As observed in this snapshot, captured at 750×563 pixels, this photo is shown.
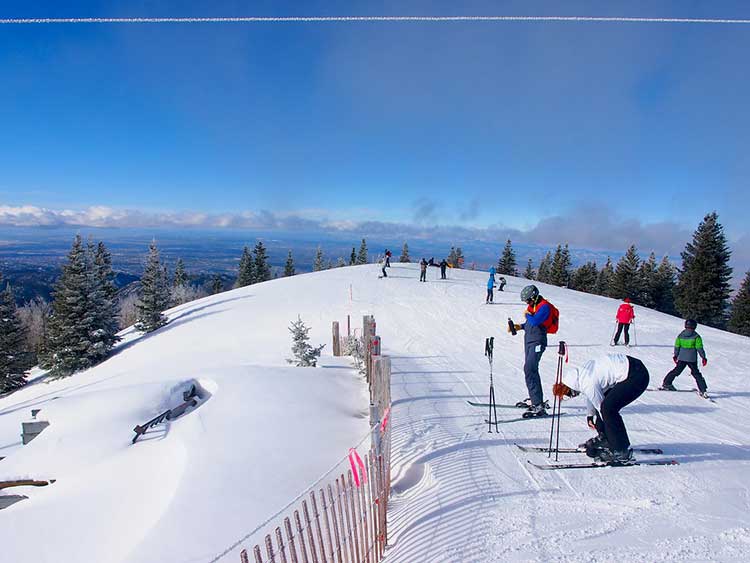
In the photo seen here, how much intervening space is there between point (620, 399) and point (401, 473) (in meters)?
3.05

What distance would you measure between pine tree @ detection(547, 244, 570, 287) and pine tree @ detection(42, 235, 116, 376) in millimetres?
54971

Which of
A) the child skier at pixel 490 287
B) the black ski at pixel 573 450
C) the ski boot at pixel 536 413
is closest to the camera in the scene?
the black ski at pixel 573 450

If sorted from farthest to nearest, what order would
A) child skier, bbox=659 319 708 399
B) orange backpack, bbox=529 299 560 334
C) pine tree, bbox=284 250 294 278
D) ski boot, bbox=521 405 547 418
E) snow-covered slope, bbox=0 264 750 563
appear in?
pine tree, bbox=284 250 294 278 → child skier, bbox=659 319 708 399 → ski boot, bbox=521 405 547 418 → orange backpack, bbox=529 299 560 334 → snow-covered slope, bbox=0 264 750 563

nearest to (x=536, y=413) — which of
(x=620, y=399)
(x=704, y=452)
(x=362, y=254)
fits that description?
(x=704, y=452)

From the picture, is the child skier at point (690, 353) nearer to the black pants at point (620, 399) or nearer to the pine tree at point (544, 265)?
the black pants at point (620, 399)

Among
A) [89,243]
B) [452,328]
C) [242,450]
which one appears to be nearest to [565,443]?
[242,450]

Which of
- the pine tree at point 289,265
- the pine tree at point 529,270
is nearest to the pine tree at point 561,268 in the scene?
the pine tree at point 529,270

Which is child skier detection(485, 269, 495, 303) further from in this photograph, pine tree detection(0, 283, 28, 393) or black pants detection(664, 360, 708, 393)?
pine tree detection(0, 283, 28, 393)

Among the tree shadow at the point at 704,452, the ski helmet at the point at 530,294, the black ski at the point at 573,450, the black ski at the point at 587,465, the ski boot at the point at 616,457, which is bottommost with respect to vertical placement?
the tree shadow at the point at 704,452

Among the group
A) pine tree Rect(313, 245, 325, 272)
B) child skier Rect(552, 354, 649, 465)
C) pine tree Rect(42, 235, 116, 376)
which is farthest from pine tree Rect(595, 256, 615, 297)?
pine tree Rect(42, 235, 116, 376)

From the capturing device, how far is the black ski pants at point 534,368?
6.90 meters

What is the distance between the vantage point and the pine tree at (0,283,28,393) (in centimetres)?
2525

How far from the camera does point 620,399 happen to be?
4.86 metres

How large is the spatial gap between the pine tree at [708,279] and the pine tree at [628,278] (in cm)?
625
